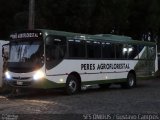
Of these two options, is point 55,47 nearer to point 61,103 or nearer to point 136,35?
point 61,103

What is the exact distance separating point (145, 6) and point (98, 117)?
2618 cm

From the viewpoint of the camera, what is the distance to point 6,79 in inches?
880

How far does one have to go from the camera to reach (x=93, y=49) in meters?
25.4

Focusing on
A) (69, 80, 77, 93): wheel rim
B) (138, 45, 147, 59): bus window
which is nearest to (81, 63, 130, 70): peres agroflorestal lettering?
(69, 80, 77, 93): wheel rim

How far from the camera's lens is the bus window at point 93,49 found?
24938mm

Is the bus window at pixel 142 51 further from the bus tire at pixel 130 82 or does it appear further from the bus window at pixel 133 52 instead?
the bus tire at pixel 130 82

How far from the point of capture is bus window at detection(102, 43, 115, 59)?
26.4 metres

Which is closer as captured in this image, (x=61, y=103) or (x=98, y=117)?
(x=98, y=117)

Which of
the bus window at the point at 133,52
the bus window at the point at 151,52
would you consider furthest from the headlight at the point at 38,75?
the bus window at the point at 151,52

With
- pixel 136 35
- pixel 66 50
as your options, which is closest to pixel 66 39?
pixel 66 50

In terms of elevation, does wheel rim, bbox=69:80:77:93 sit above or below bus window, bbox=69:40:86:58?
below

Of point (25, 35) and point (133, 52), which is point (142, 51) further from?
point (25, 35)

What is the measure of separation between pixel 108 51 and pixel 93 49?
1.73 meters

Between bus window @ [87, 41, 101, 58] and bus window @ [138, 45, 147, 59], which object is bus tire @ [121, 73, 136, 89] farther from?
bus window @ [87, 41, 101, 58]
